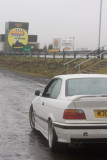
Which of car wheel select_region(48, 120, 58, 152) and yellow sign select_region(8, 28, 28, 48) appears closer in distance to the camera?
car wheel select_region(48, 120, 58, 152)

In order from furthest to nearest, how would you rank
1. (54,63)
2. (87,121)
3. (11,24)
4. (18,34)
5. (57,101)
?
(11,24), (18,34), (54,63), (57,101), (87,121)

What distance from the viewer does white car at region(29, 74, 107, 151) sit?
6727mm

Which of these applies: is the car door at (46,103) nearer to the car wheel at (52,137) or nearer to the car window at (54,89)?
the car window at (54,89)

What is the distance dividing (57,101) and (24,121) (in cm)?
422

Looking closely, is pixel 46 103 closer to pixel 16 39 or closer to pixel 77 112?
pixel 77 112

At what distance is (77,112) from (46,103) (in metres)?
1.37

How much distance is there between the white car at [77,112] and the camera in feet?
22.1

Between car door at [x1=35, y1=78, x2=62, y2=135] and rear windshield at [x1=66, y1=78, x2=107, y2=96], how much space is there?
0.86 ft

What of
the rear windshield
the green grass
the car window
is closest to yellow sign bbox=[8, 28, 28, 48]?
the green grass

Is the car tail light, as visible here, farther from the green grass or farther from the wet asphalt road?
the green grass

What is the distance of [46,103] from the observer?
806 cm

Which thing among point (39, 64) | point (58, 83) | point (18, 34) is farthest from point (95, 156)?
point (18, 34)

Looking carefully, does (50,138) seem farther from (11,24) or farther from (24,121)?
(11,24)

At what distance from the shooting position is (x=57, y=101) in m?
7.38
